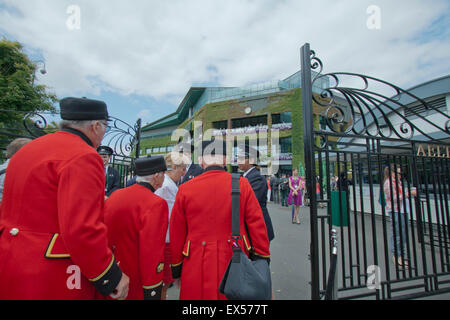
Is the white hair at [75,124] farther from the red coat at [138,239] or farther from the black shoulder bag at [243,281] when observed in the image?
the black shoulder bag at [243,281]

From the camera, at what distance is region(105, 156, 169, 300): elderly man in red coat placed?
5.20 ft

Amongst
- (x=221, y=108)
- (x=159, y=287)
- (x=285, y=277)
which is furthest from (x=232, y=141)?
(x=159, y=287)

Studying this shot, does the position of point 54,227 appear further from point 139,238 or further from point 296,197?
point 296,197

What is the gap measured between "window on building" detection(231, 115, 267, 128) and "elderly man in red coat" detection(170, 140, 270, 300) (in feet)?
82.7

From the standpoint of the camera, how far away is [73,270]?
45.9 inches

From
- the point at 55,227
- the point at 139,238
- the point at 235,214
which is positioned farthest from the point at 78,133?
the point at 235,214

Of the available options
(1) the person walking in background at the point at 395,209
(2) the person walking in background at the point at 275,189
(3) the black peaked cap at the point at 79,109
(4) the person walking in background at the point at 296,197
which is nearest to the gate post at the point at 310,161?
(1) the person walking in background at the point at 395,209

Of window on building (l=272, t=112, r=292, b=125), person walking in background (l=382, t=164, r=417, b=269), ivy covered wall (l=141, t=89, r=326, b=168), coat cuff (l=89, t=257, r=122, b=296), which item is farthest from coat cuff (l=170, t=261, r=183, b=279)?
window on building (l=272, t=112, r=292, b=125)

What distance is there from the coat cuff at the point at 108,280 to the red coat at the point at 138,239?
0.37 metres

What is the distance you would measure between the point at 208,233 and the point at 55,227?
102cm

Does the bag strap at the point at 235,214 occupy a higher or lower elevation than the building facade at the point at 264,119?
lower

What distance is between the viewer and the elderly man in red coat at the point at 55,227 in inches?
42.7

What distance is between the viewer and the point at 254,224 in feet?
5.91
